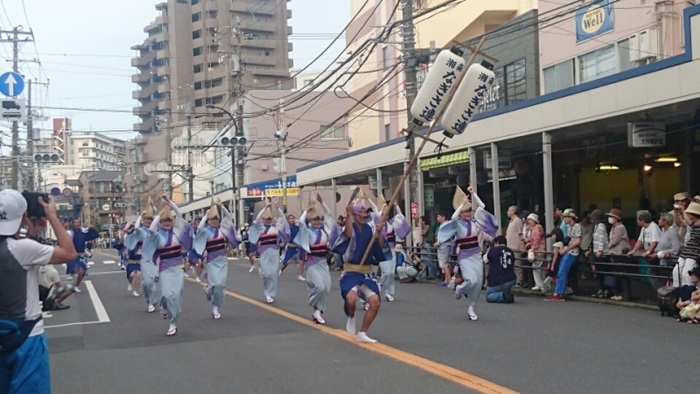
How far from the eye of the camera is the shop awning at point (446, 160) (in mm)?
24172

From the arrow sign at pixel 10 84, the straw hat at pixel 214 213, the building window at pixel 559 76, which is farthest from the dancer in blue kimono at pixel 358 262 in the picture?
the arrow sign at pixel 10 84

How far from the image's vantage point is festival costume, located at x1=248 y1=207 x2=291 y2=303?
17953 mm

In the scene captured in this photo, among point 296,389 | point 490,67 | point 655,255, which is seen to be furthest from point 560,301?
point 296,389

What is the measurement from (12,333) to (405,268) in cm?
1817

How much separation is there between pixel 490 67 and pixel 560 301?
524 centimetres

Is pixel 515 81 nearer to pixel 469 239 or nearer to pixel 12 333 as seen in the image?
pixel 469 239

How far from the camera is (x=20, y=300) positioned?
5.21 metres

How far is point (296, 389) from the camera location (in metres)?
8.16

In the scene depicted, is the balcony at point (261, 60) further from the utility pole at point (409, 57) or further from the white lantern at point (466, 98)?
the white lantern at point (466, 98)

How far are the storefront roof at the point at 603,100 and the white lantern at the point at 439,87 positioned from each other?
3.98m

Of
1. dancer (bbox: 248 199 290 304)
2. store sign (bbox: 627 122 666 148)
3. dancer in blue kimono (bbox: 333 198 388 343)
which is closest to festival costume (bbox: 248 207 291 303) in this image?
dancer (bbox: 248 199 290 304)

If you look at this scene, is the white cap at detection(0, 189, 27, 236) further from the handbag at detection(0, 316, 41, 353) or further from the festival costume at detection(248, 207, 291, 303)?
the festival costume at detection(248, 207, 291, 303)

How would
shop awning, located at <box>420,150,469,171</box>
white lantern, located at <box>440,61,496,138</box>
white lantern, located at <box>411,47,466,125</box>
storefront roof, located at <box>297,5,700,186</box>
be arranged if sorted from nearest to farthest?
white lantern, located at <box>440,61,496,138</box> → white lantern, located at <box>411,47,466,125</box> → storefront roof, located at <box>297,5,700,186</box> → shop awning, located at <box>420,150,469,171</box>

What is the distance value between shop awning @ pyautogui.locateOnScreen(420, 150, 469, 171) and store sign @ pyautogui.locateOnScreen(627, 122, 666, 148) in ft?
21.9
